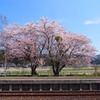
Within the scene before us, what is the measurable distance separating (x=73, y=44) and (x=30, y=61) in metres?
6.20

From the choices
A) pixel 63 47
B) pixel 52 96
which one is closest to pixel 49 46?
pixel 63 47

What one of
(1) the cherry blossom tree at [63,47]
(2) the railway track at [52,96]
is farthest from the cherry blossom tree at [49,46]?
(2) the railway track at [52,96]

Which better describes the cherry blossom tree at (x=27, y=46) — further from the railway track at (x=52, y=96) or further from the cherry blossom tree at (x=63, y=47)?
the railway track at (x=52, y=96)

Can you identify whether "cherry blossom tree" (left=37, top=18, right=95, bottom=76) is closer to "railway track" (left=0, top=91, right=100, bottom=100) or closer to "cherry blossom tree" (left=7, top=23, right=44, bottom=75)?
"cherry blossom tree" (left=7, top=23, right=44, bottom=75)

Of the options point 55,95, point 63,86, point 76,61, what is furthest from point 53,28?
point 55,95

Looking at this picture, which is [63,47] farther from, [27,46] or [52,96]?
[52,96]

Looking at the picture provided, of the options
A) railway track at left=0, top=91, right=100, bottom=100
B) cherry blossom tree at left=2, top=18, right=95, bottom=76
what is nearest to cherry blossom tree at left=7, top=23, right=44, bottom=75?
cherry blossom tree at left=2, top=18, right=95, bottom=76

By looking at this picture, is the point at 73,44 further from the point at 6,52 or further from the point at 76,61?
the point at 6,52

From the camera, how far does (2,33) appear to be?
4659 cm

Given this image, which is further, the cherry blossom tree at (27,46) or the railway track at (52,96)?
the cherry blossom tree at (27,46)

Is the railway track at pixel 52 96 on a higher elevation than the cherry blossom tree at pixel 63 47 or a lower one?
lower

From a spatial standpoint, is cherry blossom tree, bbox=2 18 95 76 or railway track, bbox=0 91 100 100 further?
cherry blossom tree, bbox=2 18 95 76

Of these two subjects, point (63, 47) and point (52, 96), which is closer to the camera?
point (52, 96)

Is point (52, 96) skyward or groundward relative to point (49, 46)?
groundward
